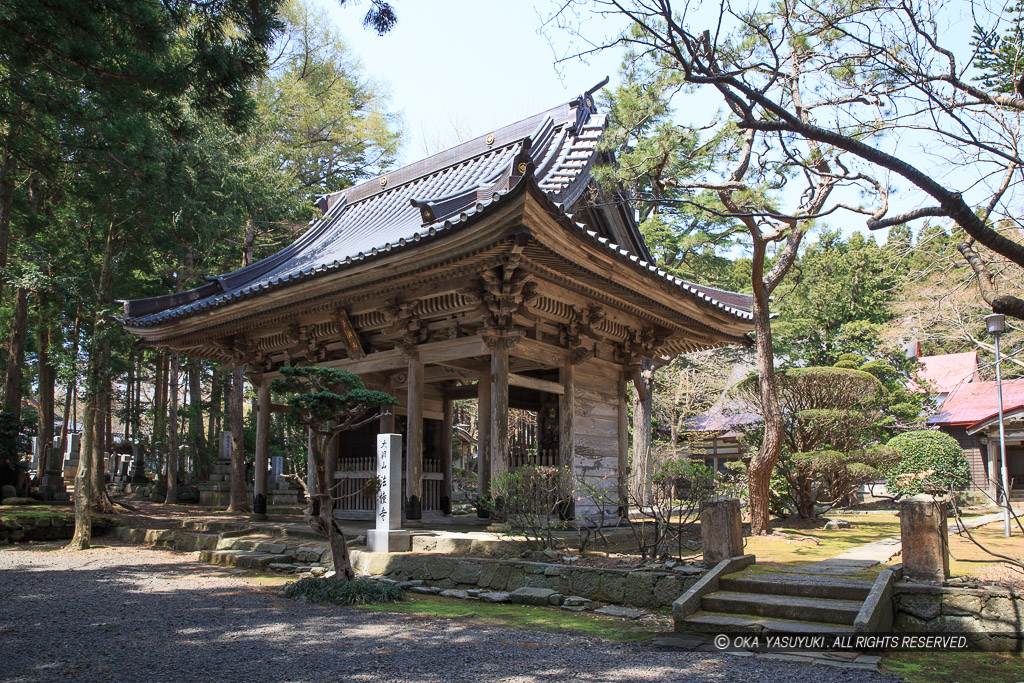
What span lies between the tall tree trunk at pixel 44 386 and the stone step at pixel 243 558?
1110cm

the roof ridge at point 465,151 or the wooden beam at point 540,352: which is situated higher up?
the roof ridge at point 465,151

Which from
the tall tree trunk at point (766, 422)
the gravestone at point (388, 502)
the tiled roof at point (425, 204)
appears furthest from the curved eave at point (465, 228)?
the gravestone at point (388, 502)

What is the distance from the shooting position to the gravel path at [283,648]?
443 cm

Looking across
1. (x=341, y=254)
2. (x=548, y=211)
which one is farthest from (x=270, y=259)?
(x=548, y=211)

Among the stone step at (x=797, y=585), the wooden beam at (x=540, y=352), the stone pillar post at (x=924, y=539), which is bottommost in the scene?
the stone step at (x=797, y=585)

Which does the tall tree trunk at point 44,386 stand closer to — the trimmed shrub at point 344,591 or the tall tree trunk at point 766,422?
the trimmed shrub at point 344,591

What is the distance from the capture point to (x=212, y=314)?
10789mm

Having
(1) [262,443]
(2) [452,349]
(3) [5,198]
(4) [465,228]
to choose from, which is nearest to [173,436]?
(3) [5,198]

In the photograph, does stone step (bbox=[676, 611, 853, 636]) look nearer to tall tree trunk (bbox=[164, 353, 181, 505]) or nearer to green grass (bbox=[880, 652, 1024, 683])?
green grass (bbox=[880, 652, 1024, 683])

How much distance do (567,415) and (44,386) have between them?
16963 millimetres

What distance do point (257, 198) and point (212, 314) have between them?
6.03 meters

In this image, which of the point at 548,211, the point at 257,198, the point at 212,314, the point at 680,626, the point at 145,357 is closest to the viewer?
the point at 680,626

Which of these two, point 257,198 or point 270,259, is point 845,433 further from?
point 257,198

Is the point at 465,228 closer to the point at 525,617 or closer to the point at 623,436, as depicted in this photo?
the point at 525,617
